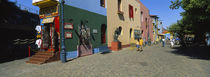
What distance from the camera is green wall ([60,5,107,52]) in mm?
8961

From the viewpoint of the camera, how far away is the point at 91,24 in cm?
1122

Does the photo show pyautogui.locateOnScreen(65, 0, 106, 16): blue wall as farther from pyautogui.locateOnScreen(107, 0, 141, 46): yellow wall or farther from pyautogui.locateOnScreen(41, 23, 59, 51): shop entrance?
pyautogui.locateOnScreen(41, 23, 59, 51): shop entrance

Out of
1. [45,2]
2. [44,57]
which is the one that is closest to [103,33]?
[45,2]

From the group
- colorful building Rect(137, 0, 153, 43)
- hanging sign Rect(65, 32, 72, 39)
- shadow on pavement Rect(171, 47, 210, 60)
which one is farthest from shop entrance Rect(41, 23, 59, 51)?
colorful building Rect(137, 0, 153, 43)

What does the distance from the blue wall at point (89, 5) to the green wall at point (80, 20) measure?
293 millimetres

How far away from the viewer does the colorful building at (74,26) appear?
8670 millimetres

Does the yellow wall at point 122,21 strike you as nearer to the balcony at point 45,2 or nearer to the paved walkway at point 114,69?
the balcony at point 45,2

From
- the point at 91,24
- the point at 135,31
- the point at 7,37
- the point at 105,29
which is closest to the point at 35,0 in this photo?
the point at 91,24

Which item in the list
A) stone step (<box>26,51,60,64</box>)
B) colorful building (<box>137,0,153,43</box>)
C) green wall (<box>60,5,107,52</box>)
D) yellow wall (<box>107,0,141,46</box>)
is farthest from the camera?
colorful building (<box>137,0,153,43</box>)

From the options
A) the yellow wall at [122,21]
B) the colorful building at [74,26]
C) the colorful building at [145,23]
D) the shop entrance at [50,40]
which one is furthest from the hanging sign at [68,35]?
the colorful building at [145,23]

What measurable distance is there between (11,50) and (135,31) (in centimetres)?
1611

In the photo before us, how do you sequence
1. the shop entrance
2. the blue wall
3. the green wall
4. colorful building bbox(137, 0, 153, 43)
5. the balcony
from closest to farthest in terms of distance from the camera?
the balcony
the shop entrance
the green wall
the blue wall
colorful building bbox(137, 0, 153, 43)

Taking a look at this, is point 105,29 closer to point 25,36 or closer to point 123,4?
point 123,4

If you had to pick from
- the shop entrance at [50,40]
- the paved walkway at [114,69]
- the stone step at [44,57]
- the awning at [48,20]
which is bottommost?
the paved walkway at [114,69]
